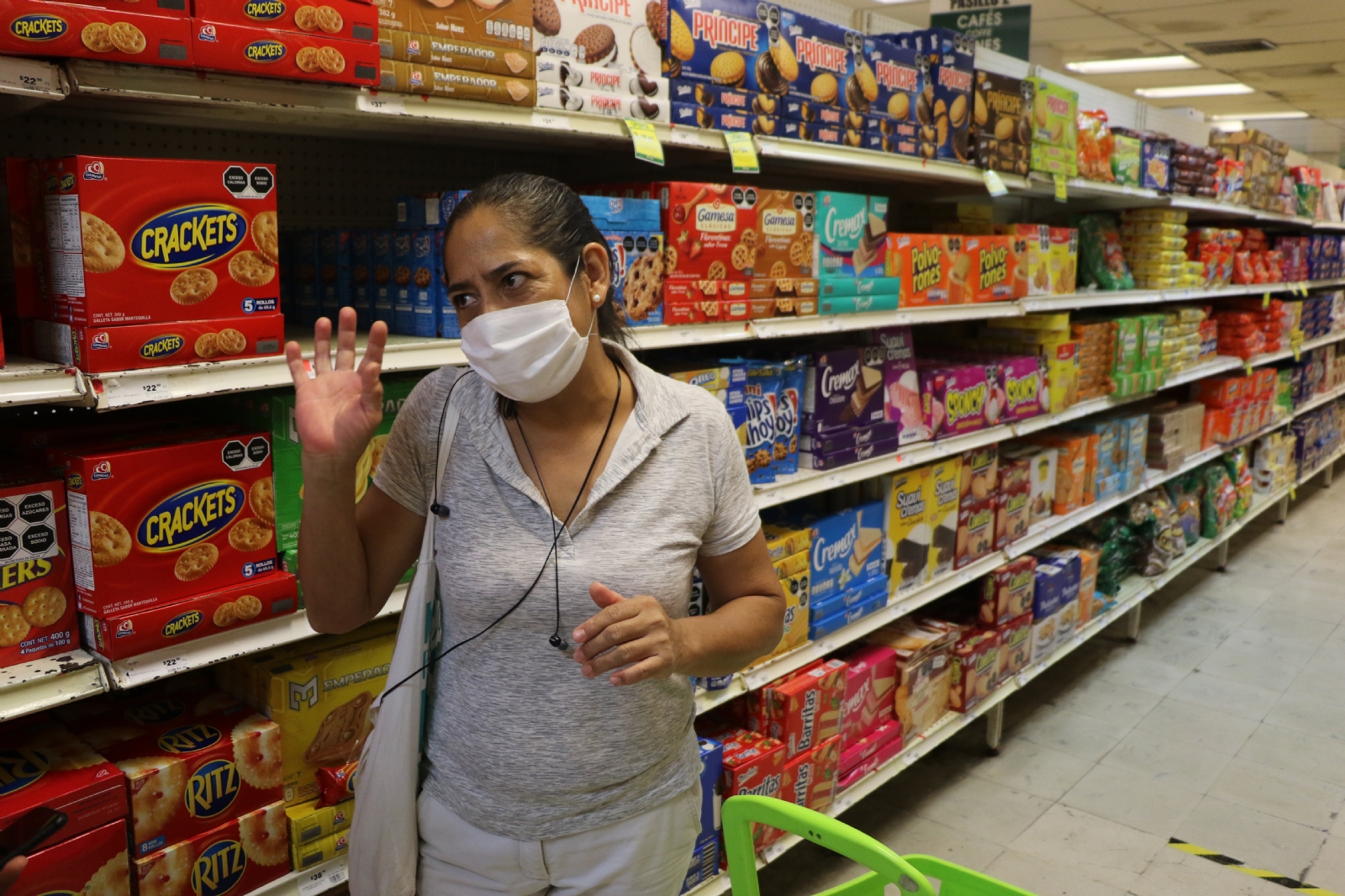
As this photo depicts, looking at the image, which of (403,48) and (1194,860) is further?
(1194,860)

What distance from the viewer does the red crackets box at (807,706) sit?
2699 mm

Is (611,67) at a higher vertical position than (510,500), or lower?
higher

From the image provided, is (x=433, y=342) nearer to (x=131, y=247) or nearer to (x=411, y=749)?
(x=131, y=247)

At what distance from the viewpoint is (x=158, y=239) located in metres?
1.44

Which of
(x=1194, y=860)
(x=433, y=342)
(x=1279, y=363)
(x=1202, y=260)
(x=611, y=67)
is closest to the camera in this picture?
(x=433, y=342)

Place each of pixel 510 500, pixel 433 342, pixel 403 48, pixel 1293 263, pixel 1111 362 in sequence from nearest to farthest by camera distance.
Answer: pixel 510 500 → pixel 403 48 → pixel 433 342 → pixel 1111 362 → pixel 1293 263

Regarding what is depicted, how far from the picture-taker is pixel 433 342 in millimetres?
1794

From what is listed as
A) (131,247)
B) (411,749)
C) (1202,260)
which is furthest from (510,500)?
(1202,260)

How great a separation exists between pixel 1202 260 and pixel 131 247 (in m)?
5.34

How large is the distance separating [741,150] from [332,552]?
1388 mm

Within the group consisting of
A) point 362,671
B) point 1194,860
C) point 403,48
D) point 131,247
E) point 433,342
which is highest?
point 403,48

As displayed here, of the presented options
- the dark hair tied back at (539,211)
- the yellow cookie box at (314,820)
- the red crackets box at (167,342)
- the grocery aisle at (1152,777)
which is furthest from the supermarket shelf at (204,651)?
the grocery aisle at (1152,777)

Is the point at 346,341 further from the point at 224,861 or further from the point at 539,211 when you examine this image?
the point at 224,861

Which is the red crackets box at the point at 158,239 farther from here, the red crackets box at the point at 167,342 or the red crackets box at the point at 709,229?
the red crackets box at the point at 709,229
